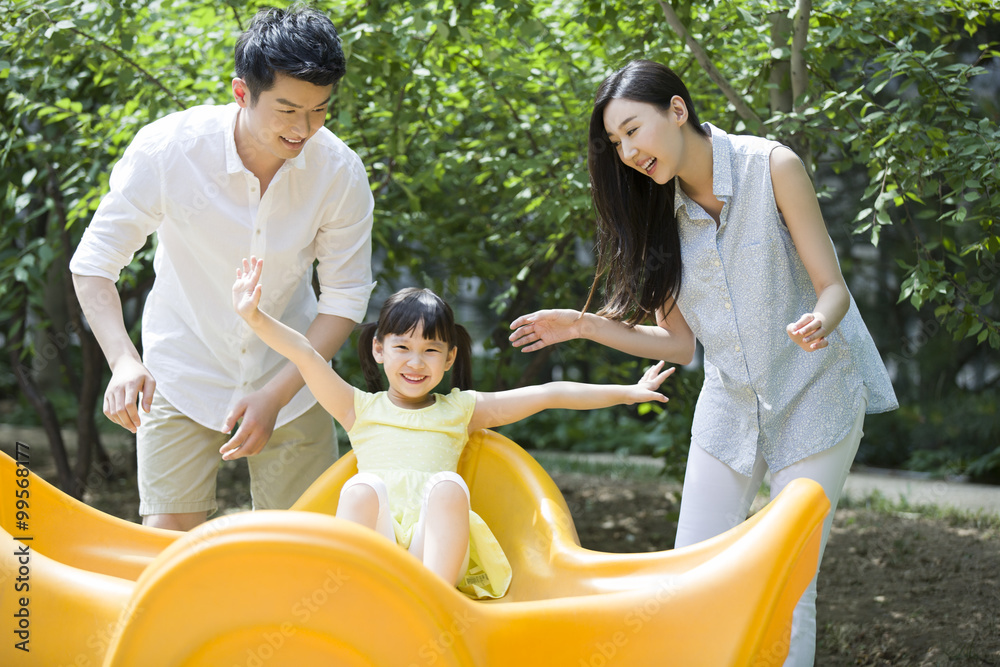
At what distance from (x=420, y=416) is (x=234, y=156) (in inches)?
28.4

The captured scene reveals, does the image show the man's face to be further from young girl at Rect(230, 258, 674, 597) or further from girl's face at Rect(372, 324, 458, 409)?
girl's face at Rect(372, 324, 458, 409)

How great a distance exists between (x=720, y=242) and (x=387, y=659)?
1.09m

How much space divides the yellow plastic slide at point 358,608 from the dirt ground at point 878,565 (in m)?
1.35

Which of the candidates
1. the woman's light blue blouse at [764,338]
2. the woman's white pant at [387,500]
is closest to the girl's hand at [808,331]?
the woman's light blue blouse at [764,338]

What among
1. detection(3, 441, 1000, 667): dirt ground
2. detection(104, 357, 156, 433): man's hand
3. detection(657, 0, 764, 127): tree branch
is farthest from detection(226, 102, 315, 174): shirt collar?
detection(3, 441, 1000, 667): dirt ground

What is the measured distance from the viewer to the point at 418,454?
2.06 m

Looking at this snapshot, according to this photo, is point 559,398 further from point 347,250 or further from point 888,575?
point 888,575

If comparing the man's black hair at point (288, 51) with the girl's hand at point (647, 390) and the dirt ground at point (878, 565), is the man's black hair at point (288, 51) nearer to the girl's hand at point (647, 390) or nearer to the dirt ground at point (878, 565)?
the girl's hand at point (647, 390)

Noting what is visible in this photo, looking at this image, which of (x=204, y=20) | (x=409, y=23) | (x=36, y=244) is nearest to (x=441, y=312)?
(x=409, y=23)

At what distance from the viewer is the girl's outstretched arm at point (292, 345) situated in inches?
71.1

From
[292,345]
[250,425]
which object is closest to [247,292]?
[292,345]

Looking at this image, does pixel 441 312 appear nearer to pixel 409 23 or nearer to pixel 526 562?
pixel 526 562

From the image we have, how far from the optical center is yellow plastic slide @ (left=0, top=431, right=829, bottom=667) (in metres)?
1.37

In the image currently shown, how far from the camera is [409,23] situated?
277cm
